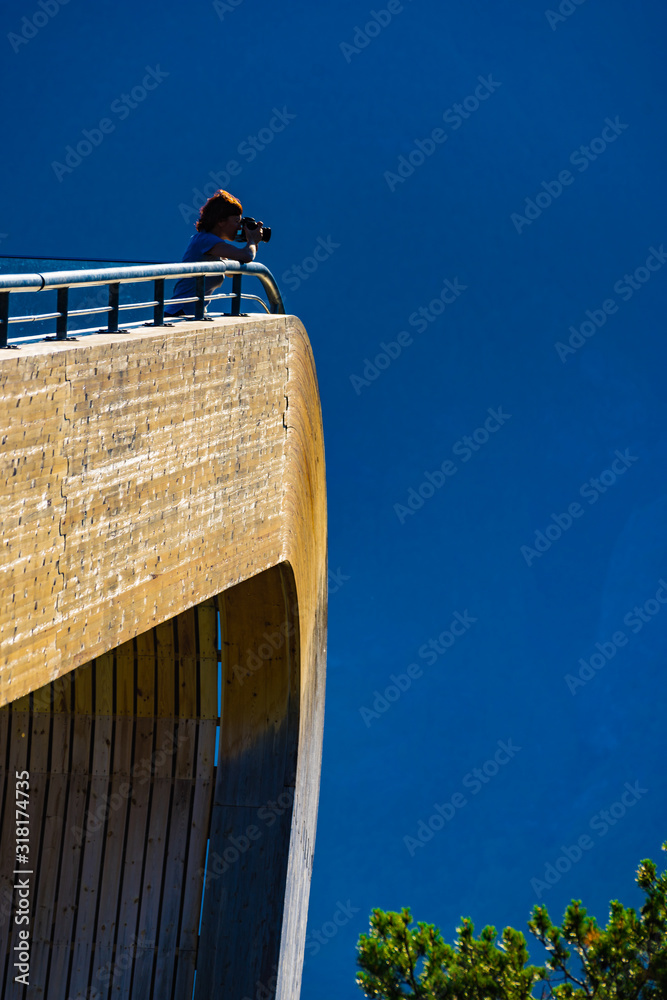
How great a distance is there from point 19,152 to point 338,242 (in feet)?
24.8

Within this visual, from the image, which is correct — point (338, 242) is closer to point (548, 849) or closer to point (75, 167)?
point (75, 167)

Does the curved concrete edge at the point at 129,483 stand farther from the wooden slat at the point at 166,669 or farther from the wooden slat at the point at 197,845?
the wooden slat at the point at 197,845

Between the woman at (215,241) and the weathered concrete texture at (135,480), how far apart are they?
35 centimetres

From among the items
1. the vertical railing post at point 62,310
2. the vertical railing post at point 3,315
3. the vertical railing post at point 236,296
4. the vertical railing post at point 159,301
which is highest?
the vertical railing post at point 236,296

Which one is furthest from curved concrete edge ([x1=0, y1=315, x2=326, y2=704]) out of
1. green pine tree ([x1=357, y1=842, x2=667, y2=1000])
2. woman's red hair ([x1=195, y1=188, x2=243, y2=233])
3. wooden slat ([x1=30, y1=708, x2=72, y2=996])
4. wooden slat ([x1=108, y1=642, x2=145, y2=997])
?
green pine tree ([x1=357, y1=842, x2=667, y2=1000])

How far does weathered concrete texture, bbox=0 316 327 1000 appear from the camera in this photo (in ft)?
9.77

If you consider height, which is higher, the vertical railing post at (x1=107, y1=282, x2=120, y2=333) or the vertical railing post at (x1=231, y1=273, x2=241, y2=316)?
the vertical railing post at (x1=231, y1=273, x2=241, y2=316)

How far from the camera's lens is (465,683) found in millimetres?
23875

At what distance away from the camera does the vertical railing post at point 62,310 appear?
10.6 feet

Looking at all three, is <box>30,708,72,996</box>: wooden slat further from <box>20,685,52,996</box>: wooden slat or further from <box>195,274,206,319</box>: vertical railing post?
<box>195,274,206,319</box>: vertical railing post

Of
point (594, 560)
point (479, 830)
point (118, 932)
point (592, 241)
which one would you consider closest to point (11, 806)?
point (118, 932)

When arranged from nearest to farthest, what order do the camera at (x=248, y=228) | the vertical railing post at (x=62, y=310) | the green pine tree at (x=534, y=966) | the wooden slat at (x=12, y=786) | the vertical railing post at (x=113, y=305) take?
the vertical railing post at (x=62, y=310) → the vertical railing post at (x=113, y=305) → the camera at (x=248, y=228) → the wooden slat at (x=12, y=786) → the green pine tree at (x=534, y=966)

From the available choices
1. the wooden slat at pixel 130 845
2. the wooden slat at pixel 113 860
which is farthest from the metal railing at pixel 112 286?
the wooden slat at pixel 113 860

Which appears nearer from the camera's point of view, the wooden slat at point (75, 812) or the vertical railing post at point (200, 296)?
the vertical railing post at point (200, 296)
